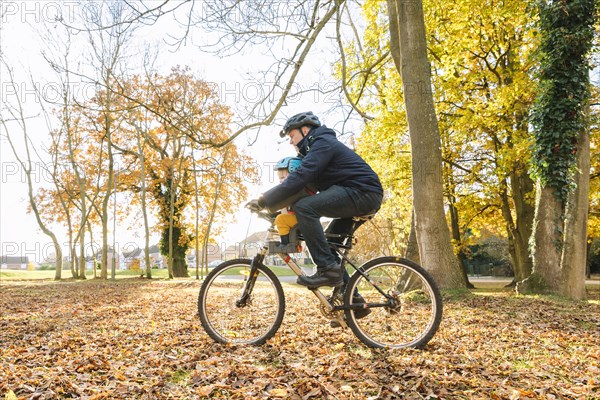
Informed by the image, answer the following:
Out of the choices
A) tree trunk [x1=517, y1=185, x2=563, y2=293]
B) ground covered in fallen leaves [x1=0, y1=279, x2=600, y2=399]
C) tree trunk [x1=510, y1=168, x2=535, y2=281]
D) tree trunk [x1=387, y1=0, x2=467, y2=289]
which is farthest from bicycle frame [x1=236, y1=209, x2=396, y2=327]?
tree trunk [x1=510, y1=168, x2=535, y2=281]

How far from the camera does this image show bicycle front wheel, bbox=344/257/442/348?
3918mm

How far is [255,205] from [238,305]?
1.01 m

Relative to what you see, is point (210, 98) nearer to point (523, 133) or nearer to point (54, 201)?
point (54, 201)

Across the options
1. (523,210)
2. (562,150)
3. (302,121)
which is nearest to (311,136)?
(302,121)

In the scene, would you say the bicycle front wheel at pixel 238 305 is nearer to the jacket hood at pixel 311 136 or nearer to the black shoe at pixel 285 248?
the black shoe at pixel 285 248

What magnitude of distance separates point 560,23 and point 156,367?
10412mm

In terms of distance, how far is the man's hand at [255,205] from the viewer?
4.03 meters

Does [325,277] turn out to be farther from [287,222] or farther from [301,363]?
[301,363]

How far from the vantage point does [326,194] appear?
12.6 ft

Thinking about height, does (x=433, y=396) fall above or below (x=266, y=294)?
below

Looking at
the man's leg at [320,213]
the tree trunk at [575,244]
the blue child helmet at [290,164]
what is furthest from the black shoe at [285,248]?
the tree trunk at [575,244]

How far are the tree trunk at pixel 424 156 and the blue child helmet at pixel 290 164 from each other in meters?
3.95

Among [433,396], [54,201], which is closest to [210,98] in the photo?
[54,201]

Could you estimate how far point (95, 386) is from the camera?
295 cm
